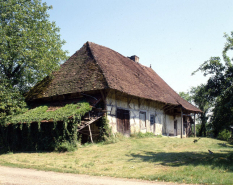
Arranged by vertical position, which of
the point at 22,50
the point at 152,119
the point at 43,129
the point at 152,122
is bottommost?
the point at 43,129

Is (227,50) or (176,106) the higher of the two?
(227,50)

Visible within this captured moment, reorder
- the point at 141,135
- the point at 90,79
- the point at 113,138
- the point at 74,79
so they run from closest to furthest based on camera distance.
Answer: the point at 113,138, the point at 90,79, the point at 74,79, the point at 141,135

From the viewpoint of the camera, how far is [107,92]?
16172 mm

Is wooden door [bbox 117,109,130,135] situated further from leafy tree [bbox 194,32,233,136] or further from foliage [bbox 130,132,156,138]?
leafy tree [bbox 194,32,233,136]

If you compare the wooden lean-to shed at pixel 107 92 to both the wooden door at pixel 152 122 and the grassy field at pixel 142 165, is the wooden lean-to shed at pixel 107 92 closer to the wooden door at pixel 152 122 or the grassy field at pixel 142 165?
the wooden door at pixel 152 122

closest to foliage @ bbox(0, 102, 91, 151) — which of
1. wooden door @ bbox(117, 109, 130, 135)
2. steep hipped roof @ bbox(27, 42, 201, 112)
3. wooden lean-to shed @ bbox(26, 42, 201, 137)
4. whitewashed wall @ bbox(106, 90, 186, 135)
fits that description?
wooden lean-to shed @ bbox(26, 42, 201, 137)

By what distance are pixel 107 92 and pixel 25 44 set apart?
21.8 ft

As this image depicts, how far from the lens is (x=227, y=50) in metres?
11.4

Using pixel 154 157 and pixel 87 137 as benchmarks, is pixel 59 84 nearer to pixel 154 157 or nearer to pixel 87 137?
pixel 87 137

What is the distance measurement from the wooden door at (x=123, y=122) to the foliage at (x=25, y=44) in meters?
6.41

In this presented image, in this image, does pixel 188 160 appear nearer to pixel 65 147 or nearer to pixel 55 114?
pixel 65 147

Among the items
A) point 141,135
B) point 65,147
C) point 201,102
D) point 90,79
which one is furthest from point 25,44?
point 201,102

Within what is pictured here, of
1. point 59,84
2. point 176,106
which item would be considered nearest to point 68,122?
point 59,84

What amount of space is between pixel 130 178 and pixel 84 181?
152 centimetres
